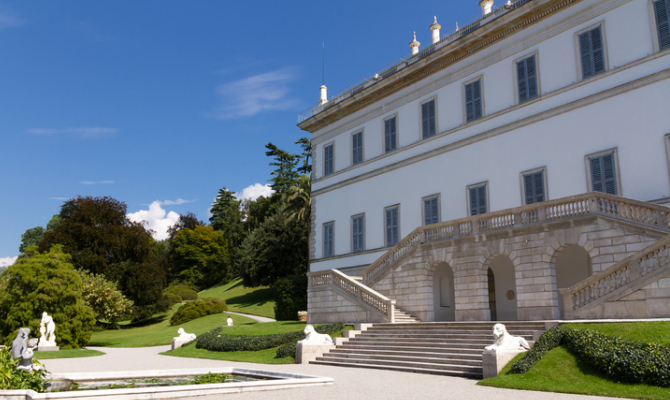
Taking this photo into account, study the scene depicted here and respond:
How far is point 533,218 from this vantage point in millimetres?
19766

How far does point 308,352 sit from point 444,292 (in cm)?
798

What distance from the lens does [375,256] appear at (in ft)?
95.7

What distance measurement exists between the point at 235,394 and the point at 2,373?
4503mm

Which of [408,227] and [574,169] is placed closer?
[574,169]

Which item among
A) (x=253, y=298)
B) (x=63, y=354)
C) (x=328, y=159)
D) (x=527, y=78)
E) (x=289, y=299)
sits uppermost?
(x=527, y=78)

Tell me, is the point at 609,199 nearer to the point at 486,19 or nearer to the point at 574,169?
the point at 574,169

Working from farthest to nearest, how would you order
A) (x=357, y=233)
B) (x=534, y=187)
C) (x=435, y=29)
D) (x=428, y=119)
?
(x=435, y=29) → (x=357, y=233) → (x=428, y=119) → (x=534, y=187)

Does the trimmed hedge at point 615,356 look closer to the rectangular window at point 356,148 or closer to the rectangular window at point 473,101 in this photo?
the rectangular window at point 473,101

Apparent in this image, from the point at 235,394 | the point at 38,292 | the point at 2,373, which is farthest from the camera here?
the point at 38,292

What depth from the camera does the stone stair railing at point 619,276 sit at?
593 inches

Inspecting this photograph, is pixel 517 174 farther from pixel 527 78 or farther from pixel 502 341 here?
pixel 502 341

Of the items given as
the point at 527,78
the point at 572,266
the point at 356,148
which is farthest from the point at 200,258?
the point at 572,266

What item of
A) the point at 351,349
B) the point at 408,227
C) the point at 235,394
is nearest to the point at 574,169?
the point at 408,227

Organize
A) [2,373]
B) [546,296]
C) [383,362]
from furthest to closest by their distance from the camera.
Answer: [546,296] < [383,362] < [2,373]
